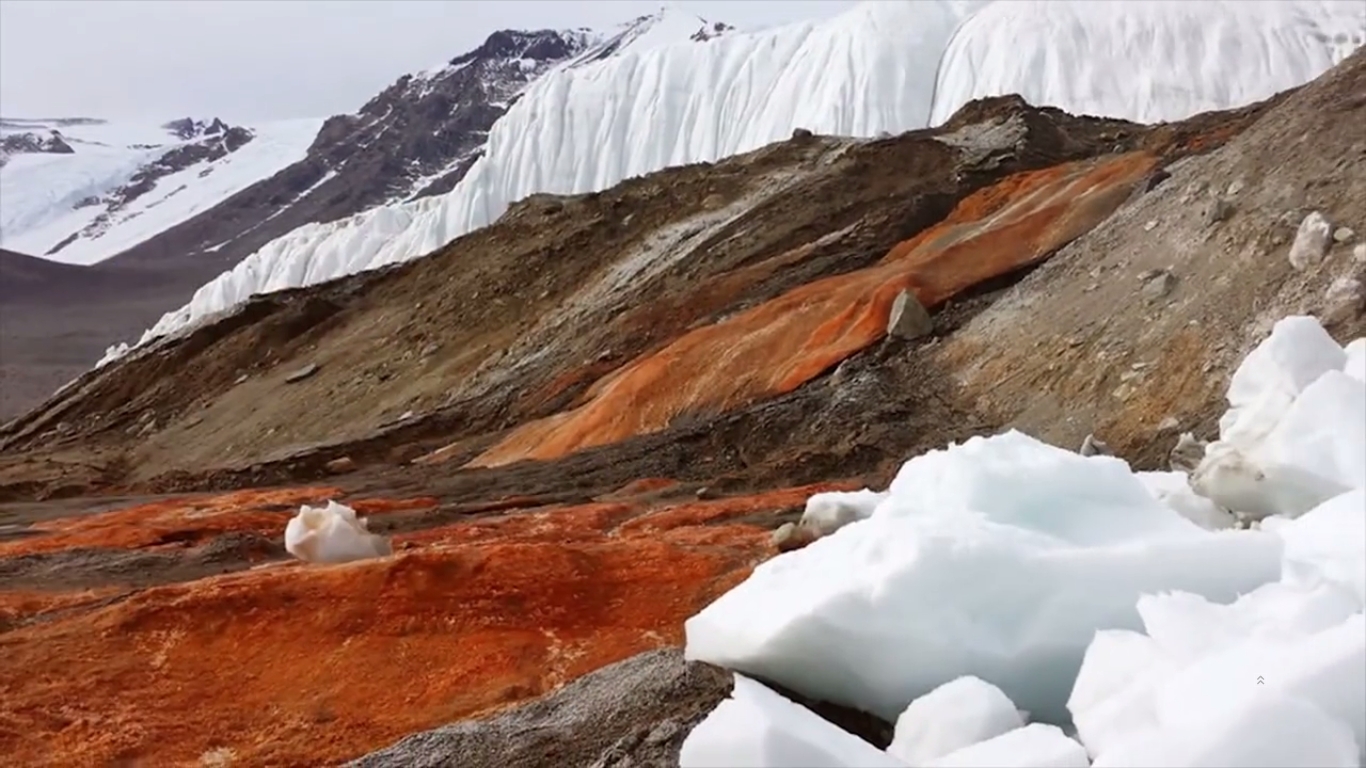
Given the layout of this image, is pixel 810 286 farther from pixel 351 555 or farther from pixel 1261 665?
pixel 1261 665

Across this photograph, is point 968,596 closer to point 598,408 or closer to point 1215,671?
point 1215,671

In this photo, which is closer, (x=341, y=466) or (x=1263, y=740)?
(x=1263, y=740)

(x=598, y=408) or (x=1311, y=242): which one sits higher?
(x=1311, y=242)

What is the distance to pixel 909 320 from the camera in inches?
534

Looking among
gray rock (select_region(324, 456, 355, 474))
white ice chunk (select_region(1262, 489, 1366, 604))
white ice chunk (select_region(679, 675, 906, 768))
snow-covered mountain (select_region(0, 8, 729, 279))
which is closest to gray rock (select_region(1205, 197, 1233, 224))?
white ice chunk (select_region(1262, 489, 1366, 604))

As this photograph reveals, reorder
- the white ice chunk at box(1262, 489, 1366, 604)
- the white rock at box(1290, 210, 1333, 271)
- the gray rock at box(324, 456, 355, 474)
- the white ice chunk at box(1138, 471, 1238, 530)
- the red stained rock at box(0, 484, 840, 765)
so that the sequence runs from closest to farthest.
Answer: the white ice chunk at box(1262, 489, 1366, 604), the red stained rock at box(0, 484, 840, 765), the white ice chunk at box(1138, 471, 1238, 530), the white rock at box(1290, 210, 1333, 271), the gray rock at box(324, 456, 355, 474)

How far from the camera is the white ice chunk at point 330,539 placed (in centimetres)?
838

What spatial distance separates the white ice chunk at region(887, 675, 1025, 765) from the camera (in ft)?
13.7

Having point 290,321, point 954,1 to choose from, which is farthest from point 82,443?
point 954,1

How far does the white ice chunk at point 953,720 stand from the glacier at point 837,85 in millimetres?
36200

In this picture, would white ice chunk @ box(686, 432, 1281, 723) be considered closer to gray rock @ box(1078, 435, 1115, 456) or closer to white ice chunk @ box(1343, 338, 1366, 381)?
white ice chunk @ box(1343, 338, 1366, 381)

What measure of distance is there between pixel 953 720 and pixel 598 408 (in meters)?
11.2

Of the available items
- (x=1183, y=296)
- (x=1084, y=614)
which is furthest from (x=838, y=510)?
(x=1183, y=296)

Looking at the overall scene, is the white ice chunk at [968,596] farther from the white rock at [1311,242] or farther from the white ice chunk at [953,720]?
the white rock at [1311,242]
